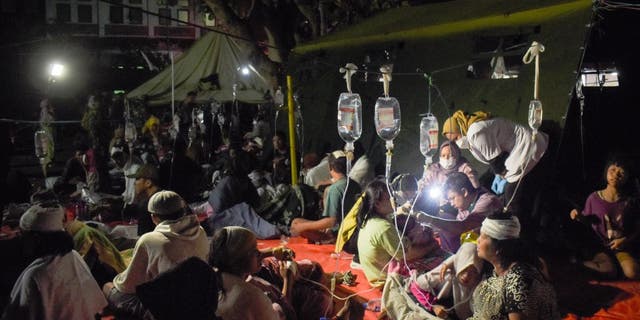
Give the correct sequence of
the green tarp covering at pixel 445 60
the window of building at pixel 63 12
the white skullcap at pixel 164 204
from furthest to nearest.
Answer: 1. the window of building at pixel 63 12
2. the green tarp covering at pixel 445 60
3. the white skullcap at pixel 164 204

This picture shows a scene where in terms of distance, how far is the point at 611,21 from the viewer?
7.09 m

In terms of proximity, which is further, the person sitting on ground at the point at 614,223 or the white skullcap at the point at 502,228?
the person sitting on ground at the point at 614,223

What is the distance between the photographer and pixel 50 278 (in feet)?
12.7

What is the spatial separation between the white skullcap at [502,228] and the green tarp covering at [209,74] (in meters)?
10.1

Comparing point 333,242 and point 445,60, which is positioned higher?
point 445,60

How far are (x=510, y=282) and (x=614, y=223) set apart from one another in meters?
3.83

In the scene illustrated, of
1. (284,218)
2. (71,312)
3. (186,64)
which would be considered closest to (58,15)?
(186,64)

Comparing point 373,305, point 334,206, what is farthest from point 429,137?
point 334,206

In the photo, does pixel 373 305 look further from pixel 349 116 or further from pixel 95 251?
pixel 95 251

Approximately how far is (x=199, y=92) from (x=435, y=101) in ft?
21.7

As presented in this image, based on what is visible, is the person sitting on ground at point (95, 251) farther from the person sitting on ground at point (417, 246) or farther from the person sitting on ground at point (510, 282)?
the person sitting on ground at point (510, 282)

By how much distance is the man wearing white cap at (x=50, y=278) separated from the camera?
3.79m

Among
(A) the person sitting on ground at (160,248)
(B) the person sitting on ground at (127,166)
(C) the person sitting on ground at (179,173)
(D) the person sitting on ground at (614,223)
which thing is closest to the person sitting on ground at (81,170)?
(B) the person sitting on ground at (127,166)

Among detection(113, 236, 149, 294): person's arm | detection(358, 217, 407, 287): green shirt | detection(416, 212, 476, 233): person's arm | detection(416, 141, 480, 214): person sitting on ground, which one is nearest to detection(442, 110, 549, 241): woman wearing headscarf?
detection(416, 141, 480, 214): person sitting on ground
